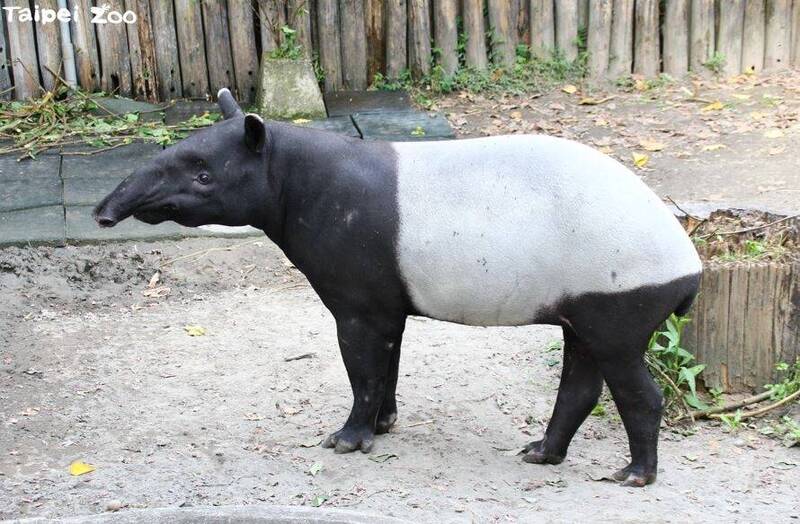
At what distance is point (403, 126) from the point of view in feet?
30.5

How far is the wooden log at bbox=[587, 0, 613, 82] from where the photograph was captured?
34.1 ft

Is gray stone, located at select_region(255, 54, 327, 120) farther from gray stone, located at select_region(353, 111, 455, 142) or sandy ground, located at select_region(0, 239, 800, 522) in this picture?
sandy ground, located at select_region(0, 239, 800, 522)

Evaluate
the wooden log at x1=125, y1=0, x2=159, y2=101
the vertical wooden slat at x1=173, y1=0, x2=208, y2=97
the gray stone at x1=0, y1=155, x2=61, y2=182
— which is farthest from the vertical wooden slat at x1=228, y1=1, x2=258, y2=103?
the gray stone at x1=0, y1=155, x2=61, y2=182

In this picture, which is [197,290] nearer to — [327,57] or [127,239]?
[127,239]

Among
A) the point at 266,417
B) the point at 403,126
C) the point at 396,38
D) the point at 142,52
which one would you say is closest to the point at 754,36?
the point at 396,38

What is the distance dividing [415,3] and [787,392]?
5.97 m

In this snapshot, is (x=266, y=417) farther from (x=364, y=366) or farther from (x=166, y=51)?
(x=166, y=51)

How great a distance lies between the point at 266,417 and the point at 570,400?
1.52m

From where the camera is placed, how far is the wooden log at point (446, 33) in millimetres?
10266

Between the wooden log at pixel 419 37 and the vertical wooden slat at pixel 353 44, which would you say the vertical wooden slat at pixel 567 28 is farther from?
the vertical wooden slat at pixel 353 44

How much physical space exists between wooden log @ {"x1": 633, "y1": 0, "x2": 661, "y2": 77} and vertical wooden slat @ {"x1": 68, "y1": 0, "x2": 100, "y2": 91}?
5.08m

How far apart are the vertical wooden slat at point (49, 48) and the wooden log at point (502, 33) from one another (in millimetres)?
4001

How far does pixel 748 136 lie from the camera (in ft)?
30.1

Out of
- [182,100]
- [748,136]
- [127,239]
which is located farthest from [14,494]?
[748,136]
